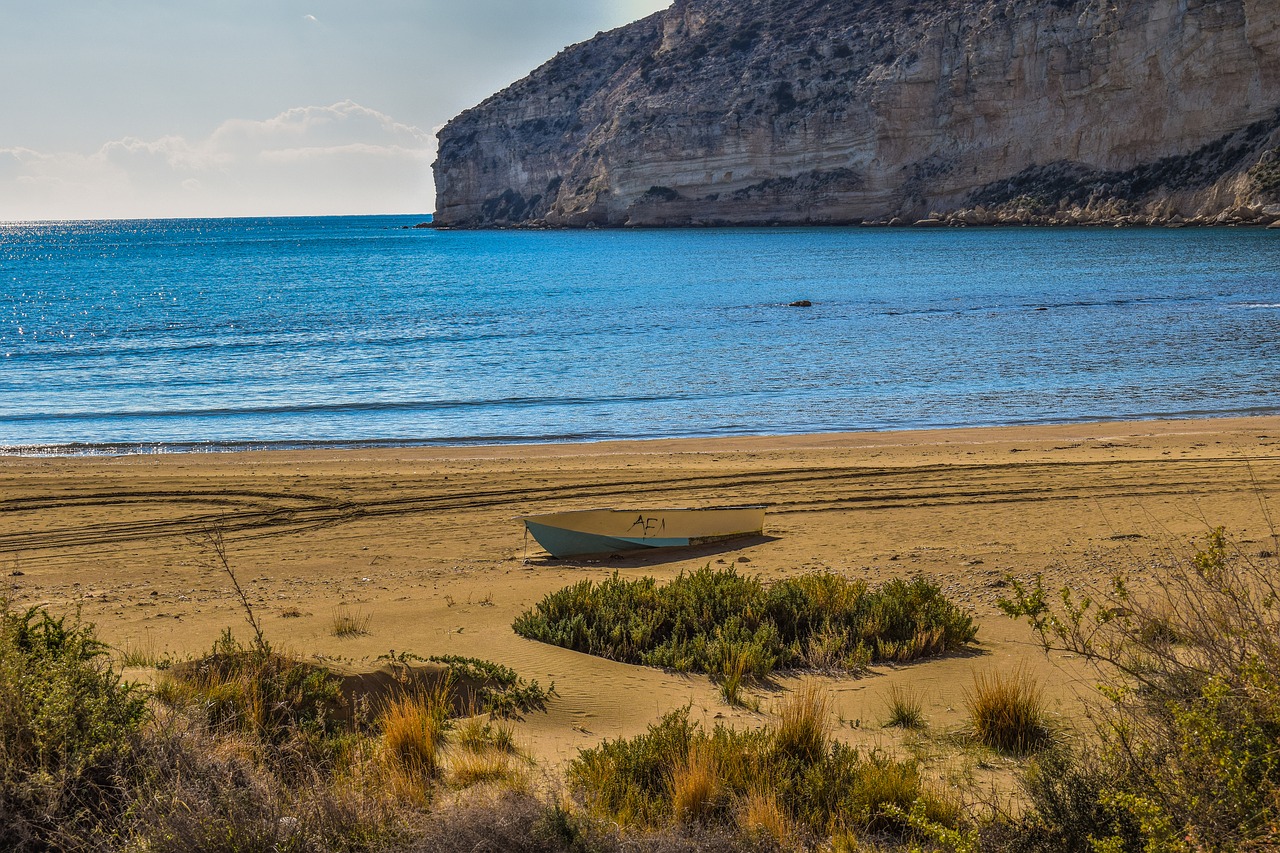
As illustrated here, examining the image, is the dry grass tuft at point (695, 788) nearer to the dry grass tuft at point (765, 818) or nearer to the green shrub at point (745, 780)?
the green shrub at point (745, 780)

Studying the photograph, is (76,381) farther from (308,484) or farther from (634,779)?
(634,779)

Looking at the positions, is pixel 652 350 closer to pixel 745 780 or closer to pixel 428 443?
pixel 428 443

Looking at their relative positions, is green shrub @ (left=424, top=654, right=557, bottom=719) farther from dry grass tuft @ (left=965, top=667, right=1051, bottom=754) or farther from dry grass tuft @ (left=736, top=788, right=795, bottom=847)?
dry grass tuft @ (left=965, top=667, right=1051, bottom=754)

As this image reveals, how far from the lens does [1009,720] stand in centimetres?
573

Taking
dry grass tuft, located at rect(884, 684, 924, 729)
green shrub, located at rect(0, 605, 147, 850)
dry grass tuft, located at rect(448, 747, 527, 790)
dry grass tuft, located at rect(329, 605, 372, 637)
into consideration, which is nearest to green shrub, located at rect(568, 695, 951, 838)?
dry grass tuft, located at rect(448, 747, 527, 790)

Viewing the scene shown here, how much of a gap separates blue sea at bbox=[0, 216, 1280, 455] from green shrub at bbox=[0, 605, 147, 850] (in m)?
13.1

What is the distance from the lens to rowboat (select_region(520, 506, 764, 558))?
1000 cm

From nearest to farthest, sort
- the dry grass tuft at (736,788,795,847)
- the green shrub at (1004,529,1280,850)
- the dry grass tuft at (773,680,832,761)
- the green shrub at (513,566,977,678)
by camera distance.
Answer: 1. the green shrub at (1004,529,1280,850)
2. the dry grass tuft at (736,788,795,847)
3. the dry grass tuft at (773,680,832,761)
4. the green shrub at (513,566,977,678)

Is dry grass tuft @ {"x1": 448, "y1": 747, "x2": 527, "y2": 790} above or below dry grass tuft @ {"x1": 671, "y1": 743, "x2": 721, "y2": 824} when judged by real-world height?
below

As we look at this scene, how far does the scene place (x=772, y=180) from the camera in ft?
334

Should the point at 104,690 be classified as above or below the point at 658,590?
above

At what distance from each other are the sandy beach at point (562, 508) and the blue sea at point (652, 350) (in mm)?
2733

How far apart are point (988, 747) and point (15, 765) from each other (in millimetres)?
4958

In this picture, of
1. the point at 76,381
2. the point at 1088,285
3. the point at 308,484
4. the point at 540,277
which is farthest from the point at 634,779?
the point at 540,277
